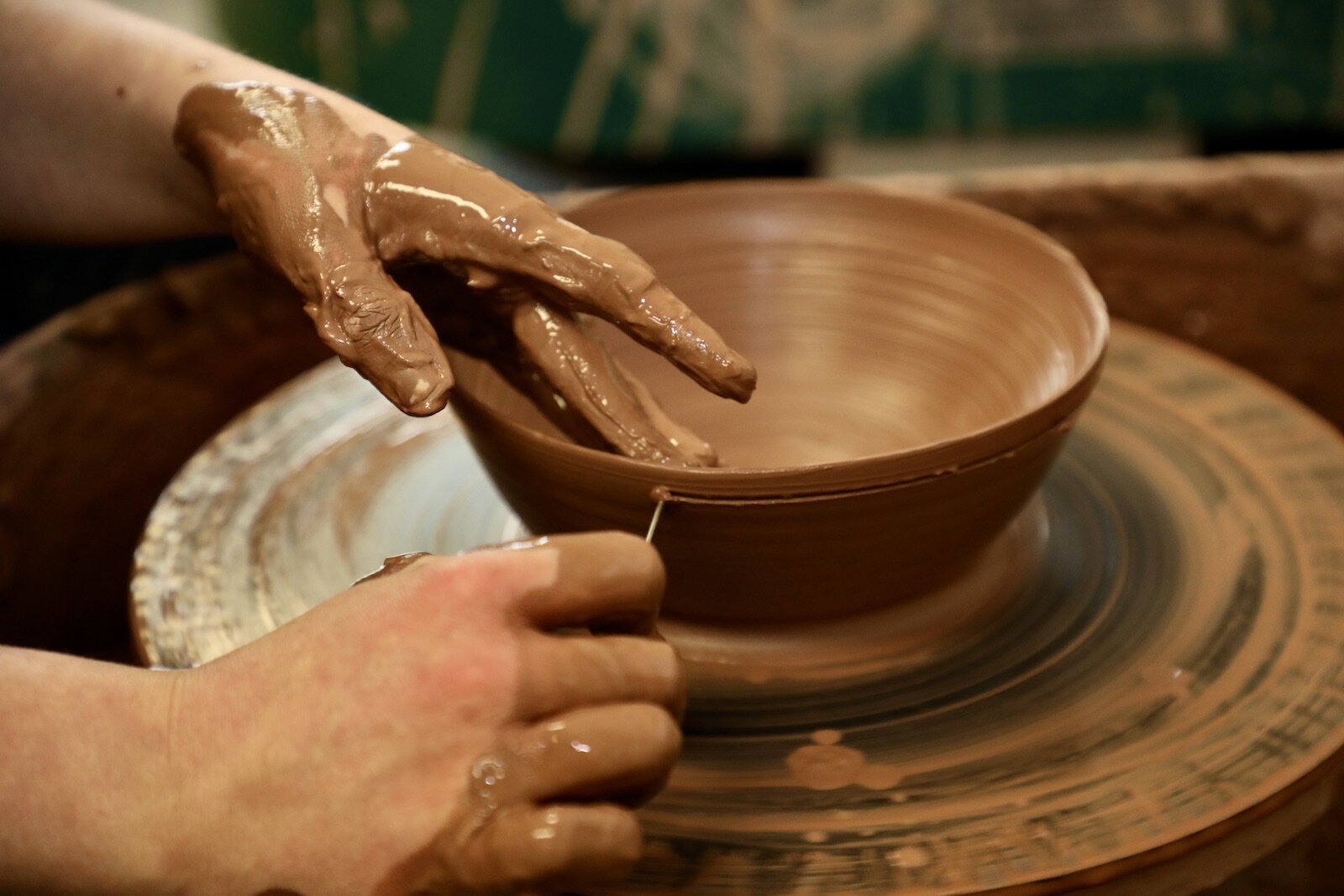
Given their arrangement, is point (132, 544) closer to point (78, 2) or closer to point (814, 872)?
point (78, 2)

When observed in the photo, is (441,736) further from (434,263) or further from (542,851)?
(434,263)

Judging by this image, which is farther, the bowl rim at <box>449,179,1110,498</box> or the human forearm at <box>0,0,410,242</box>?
the human forearm at <box>0,0,410,242</box>

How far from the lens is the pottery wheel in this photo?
80 centimetres

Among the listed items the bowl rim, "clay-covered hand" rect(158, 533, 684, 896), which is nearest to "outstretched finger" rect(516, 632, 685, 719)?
"clay-covered hand" rect(158, 533, 684, 896)

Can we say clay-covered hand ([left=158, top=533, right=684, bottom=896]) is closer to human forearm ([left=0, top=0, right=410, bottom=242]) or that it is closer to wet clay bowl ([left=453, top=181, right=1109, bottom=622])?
wet clay bowl ([left=453, top=181, right=1109, bottom=622])

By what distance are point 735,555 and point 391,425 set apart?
57cm

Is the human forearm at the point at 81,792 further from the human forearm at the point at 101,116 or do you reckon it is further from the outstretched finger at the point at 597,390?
the human forearm at the point at 101,116

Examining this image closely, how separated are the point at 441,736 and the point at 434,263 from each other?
425 mm

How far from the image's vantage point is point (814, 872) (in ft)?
2.54

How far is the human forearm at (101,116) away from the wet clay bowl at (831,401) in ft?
1.22

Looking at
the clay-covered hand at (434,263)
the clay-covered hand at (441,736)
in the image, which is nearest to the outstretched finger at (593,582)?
the clay-covered hand at (441,736)

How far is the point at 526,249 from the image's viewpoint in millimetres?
905

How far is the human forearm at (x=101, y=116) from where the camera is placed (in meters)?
1.12

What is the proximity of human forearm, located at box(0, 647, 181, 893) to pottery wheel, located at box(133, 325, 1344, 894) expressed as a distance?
0.81ft
